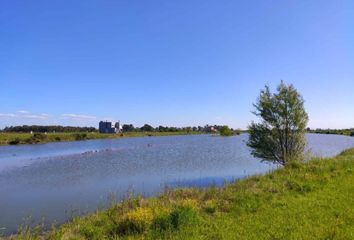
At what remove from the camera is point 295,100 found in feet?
89.7

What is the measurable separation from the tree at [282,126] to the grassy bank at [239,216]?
1448 centimetres

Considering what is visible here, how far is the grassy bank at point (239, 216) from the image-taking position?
25.5ft

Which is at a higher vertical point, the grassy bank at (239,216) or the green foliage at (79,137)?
the green foliage at (79,137)

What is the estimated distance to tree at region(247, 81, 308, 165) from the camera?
27.4m

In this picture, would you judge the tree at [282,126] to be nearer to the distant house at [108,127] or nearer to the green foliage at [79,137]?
the green foliage at [79,137]

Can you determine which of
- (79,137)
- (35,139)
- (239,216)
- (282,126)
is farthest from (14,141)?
(239,216)

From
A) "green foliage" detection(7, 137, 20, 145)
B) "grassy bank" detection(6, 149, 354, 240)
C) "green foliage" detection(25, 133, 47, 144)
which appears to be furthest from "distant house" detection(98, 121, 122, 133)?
"grassy bank" detection(6, 149, 354, 240)

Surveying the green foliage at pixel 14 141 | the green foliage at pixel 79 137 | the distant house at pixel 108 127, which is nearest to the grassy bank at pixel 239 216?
the green foliage at pixel 14 141

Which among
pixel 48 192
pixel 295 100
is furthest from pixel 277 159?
pixel 48 192

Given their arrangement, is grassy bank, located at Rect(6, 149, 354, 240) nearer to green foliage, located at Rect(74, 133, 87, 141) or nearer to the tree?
the tree

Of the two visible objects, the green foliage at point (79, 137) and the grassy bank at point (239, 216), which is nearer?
the grassy bank at point (239, 216)

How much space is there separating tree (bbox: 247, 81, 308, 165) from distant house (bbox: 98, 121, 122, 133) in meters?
144

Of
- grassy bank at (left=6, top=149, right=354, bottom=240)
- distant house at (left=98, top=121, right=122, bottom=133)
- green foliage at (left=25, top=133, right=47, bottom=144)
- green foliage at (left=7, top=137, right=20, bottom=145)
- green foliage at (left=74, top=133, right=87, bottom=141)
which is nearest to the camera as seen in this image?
grassy bank at (left=6, top=149, right=354, bottom=240)

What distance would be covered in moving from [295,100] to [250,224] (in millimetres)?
20630
